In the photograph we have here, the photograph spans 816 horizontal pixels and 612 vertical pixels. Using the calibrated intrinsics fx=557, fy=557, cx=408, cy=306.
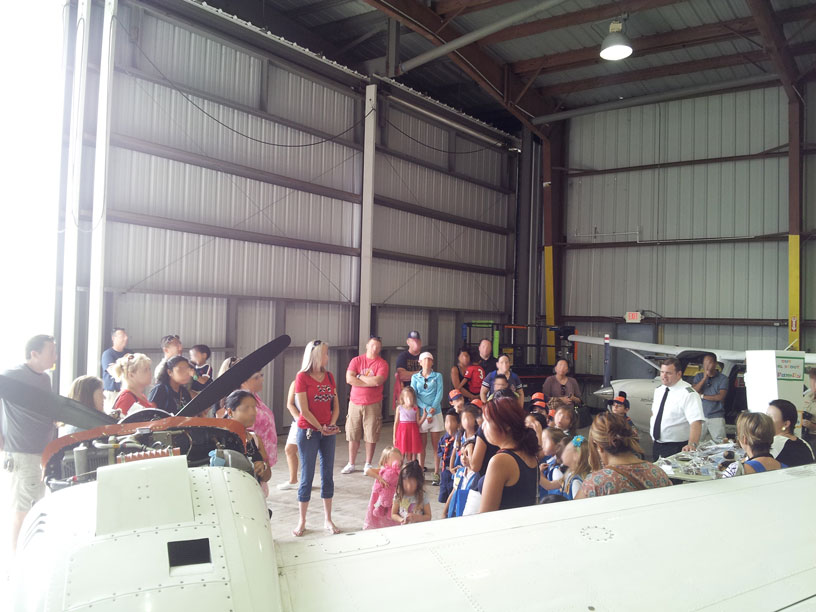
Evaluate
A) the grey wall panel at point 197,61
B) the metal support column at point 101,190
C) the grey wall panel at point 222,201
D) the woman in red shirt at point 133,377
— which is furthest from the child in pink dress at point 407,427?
the grey wall panel at point 197,61

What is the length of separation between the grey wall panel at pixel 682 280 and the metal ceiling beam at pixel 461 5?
6734 mm

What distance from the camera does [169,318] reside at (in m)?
8.28

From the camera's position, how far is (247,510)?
1620 millimetres

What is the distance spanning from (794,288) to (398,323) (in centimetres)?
784

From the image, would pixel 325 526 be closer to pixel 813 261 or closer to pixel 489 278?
pixel 489 278

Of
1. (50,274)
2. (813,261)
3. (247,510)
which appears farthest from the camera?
(813,261)

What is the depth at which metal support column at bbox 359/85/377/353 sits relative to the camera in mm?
10703

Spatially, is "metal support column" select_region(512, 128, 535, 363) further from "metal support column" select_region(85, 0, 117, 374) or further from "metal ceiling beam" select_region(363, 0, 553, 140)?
"metal support column" select_region(85, 0, 117, 374)

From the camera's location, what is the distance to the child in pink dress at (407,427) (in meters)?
6.23

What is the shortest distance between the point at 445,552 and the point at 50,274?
6.97 m

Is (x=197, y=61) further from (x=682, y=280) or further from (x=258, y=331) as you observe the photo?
(x=682, y=280)

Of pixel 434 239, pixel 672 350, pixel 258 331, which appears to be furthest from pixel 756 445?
pixel 434 239

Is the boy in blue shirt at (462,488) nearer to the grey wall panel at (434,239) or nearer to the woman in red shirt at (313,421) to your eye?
the woman in red shirt at (313,421)

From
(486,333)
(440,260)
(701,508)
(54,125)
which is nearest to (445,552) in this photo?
(701,508)
